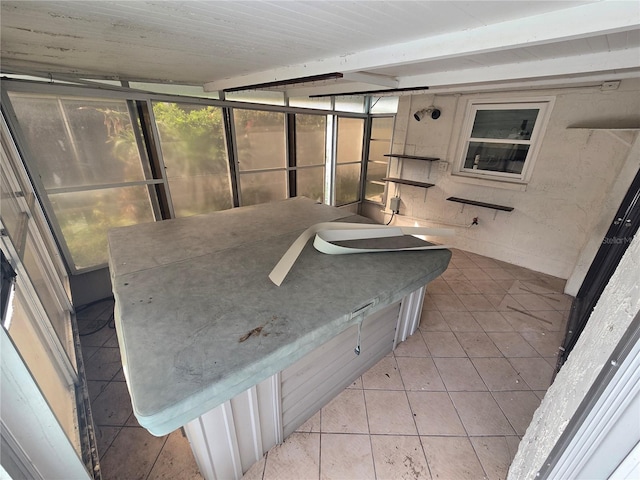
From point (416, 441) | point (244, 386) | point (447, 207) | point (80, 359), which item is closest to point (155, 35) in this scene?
point (244, 386)

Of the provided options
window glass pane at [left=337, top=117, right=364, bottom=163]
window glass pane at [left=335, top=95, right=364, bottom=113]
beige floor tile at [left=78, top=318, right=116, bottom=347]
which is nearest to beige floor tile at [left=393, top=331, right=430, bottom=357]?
beige floor tile at [left=78, top=318, right=116, bottom=347]

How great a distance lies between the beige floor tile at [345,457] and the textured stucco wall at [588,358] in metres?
0.72

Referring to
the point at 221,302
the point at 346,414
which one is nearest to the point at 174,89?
the point at 221,302

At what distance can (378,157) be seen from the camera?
5070 millimetres

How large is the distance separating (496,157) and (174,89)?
13.8 feet

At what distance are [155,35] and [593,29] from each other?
1.83 m

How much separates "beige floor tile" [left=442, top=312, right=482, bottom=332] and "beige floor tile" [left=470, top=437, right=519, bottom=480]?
0.95 meters

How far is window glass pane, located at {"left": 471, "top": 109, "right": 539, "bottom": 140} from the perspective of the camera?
10.6ft

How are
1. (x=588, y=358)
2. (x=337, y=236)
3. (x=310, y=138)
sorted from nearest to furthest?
1. (x=588, y=358)
2. (x=337, y=236)
3. (x=310, y=138)

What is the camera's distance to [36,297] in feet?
4.37

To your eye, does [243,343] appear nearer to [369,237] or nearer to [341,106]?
[369,237]

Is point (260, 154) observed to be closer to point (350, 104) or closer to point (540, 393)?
point (350, 104)

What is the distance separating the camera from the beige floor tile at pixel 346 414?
1558 millimetres

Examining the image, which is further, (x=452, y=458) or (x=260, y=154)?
(x=260, y=154)
